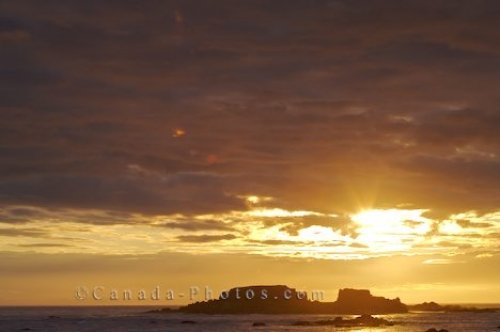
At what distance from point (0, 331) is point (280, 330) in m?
46.7

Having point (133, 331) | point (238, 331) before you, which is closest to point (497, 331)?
point (238, 331)

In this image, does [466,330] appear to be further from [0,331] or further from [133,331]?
[0,331]

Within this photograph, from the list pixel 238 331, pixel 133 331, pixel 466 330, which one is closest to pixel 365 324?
pixel 466 330

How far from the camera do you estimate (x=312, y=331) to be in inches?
4547

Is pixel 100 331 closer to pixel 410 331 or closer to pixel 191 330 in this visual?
pixel 191 330

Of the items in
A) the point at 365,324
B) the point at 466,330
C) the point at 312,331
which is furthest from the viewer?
the point at 365,324

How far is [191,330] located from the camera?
393 feet

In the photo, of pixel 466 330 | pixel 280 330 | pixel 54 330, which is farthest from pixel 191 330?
pixel 466 330

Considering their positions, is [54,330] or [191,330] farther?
[54,330]

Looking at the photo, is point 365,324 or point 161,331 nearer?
point 161,331

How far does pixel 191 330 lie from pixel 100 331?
16.3 m

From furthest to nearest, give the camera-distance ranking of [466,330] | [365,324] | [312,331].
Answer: [365,324]
[466,330]
[312,331]

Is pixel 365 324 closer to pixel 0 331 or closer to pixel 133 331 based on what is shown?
pixel 133 331

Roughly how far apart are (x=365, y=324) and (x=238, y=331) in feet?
120
